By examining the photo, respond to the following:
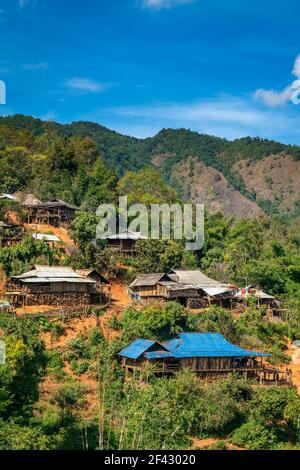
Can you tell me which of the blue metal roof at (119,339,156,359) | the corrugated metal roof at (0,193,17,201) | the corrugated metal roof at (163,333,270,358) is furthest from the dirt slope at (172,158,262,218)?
the blue metal roof at (119,339,156,359)

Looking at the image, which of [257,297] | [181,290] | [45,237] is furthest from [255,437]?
[45,237]

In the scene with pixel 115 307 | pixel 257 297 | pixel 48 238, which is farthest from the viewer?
pixel 48 238

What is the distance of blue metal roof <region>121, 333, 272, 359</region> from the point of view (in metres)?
27.5

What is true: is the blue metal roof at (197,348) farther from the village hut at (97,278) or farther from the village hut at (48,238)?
the village hut at (48,238)

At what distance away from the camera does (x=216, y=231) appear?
174 ft

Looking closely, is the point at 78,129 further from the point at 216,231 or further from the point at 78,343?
the point at 78,343

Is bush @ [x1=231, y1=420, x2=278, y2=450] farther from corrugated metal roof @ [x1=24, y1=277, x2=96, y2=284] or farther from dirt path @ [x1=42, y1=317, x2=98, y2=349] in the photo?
corrugated metal roof @ [x1=24, y1=277, x2=96, y2=284]

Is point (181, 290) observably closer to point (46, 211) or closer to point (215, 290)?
point (215, 290)

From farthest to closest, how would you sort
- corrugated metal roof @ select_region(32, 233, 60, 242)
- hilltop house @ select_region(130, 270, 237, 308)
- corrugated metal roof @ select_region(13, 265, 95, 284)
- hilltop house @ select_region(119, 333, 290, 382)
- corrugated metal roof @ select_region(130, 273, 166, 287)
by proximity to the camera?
1. corrugated metal roof @ select_region(32, 233, 60, 242)
2. corrugated metal roof @ select_region(130, 273, 166, 287)
3. hilltop house @ select_region(130, 270, 237, 308)
4. corrugated metal roof @ select_region(13, 265, 95, 284)
5. hilltop house @ select_region(119, 333, 290, 382)

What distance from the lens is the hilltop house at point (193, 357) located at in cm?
2739

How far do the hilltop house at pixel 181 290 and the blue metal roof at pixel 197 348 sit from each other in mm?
6142

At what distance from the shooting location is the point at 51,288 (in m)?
32.4

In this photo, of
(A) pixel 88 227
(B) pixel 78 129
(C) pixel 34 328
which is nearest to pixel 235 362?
(C) pixel 34 328

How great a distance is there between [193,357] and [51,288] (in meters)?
8.90
